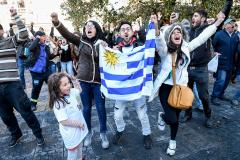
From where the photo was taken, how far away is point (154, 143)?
15.1ft

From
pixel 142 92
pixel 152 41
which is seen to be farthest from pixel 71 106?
pixel 152 41

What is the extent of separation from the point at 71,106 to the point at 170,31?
1.76m

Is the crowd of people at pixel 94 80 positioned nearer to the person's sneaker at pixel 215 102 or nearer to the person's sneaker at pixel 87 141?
the person's sneaker at pixel 87 141

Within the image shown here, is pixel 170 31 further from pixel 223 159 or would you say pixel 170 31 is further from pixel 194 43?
pixel 223 159

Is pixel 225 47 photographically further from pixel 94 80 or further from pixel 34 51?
pixel 34 51

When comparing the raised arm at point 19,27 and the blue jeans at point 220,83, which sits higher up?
the raised arm at point 19,27

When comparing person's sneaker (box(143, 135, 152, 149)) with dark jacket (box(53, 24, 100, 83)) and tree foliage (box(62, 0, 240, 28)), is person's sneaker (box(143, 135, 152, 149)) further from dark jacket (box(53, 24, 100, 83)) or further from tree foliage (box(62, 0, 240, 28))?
tree foliage (box(62, 0, 240, 28))

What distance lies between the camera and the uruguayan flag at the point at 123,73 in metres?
4.25

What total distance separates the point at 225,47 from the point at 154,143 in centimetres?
333

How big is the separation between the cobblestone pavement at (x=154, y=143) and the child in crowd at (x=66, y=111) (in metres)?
0.89

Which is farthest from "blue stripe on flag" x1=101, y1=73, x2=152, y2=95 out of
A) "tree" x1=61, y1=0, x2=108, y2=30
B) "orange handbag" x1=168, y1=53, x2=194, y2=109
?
"tree" x1=61, y1=0, x2=108, y2=30

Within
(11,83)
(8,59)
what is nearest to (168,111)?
(11,83)

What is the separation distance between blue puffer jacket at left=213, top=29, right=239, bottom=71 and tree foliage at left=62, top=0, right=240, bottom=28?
4174mm

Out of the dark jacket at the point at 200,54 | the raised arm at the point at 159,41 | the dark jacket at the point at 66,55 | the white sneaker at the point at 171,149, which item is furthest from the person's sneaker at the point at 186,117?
the dark jacket at the point at 66,55
